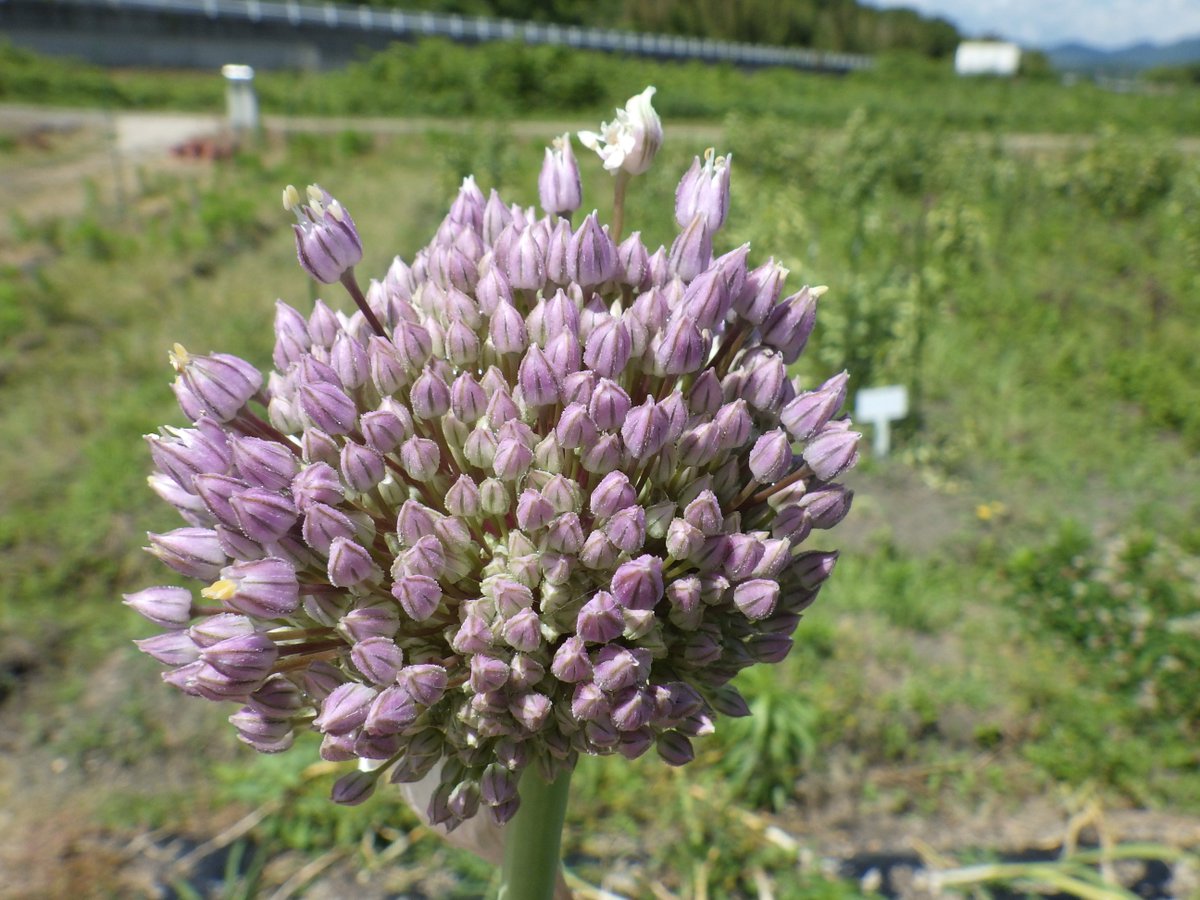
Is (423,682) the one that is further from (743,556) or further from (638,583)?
(743,556)

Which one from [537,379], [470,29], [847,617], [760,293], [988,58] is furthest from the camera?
[988,58]

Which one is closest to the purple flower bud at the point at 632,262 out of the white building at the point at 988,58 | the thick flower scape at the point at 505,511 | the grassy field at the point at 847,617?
the thick flower scape at the point at 505,511

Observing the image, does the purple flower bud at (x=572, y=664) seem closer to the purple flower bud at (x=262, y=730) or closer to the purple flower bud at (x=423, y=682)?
the purple flower bud at (x=423, y=682)

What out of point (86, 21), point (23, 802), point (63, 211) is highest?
point (86, 21)

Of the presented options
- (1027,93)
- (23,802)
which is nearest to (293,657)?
(23,802)

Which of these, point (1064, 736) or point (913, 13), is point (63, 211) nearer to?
point (1064, 736)

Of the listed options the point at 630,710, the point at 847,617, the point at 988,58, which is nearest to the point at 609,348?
the point at 630,710
